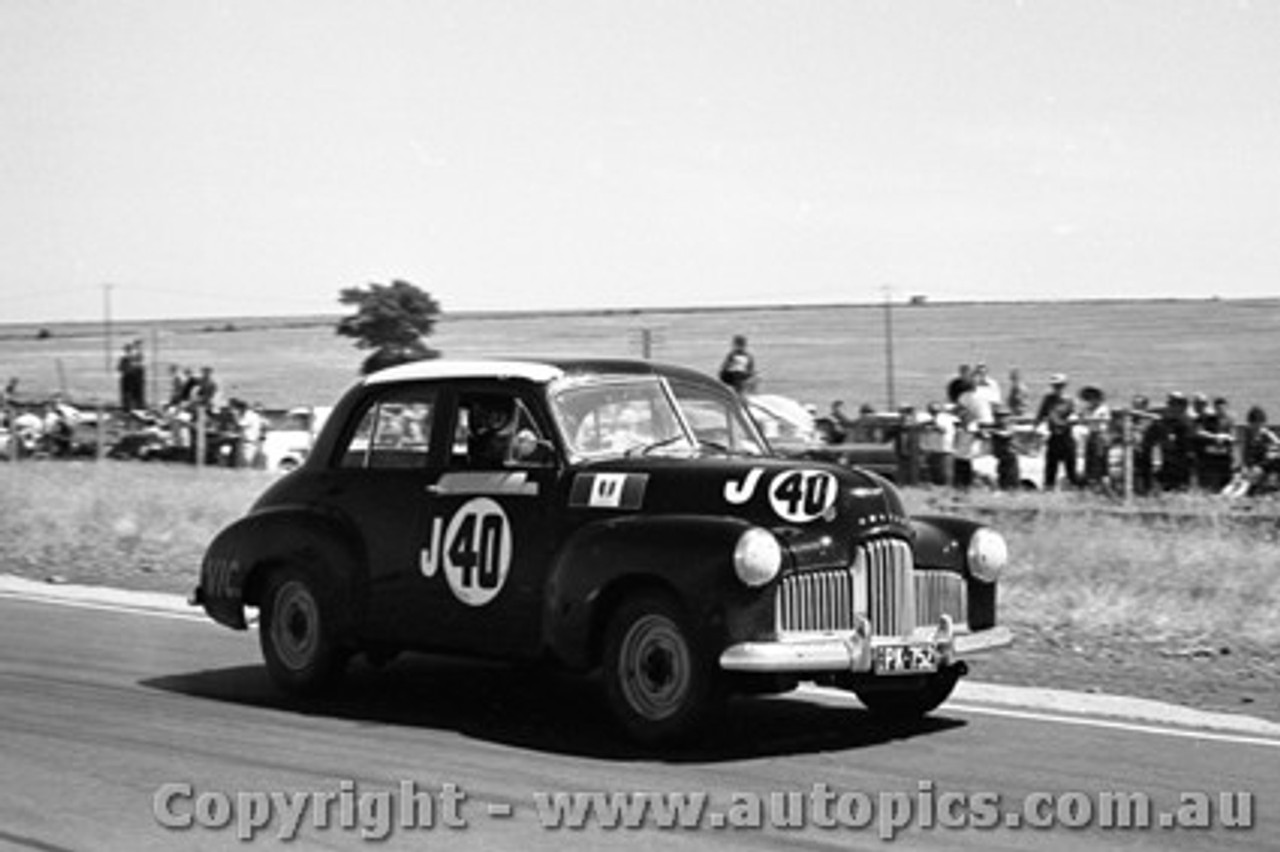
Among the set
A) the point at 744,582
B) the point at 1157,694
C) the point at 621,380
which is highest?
the point at 621,380

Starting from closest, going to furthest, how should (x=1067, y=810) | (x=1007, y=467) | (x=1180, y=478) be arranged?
(x=1067, y=810) < (x=1180, y=478) < (x=1007, y=467)

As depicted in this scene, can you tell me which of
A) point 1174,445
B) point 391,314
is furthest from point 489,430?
point 391,314

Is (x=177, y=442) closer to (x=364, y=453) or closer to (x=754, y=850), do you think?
(x=364, y=453)

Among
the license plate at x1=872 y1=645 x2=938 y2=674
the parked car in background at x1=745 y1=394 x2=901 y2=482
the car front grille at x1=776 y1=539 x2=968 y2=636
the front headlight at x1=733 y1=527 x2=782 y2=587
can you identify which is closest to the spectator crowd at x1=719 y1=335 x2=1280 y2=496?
the parked car in background at x1=745 y1=394 x2=901 y2=482

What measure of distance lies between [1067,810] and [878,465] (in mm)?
15664

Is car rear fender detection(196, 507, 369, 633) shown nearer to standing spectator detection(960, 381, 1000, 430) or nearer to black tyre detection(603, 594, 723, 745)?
black tyre detection(603, 594, 723, 745)

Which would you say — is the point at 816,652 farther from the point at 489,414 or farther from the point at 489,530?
the point at 489,414

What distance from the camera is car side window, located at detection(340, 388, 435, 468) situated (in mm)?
10281

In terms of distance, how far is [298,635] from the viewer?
10.7 meters

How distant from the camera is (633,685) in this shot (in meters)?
8.97

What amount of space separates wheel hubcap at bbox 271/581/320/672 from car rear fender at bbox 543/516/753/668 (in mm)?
1767

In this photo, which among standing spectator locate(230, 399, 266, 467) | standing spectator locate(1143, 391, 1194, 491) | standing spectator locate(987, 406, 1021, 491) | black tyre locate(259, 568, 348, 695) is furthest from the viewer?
standing spectator locate(230, 399, 266, 467)

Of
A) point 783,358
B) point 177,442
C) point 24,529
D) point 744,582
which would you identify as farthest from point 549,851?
point 783,358

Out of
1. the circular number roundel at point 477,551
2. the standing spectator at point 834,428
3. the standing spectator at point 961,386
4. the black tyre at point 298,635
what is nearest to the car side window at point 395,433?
the circular number roundel at point 477,551
